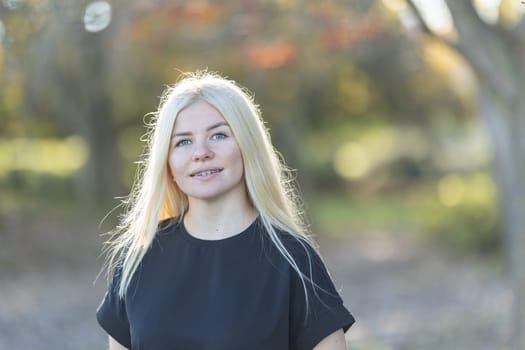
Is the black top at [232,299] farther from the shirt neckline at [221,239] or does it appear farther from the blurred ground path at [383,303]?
the blurred ground path at [383,303]

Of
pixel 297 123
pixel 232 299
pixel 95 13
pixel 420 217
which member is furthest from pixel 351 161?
pixel 232 299

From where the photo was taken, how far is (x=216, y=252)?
8.34 feet

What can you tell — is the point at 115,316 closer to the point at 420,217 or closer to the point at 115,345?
the point at 115,345

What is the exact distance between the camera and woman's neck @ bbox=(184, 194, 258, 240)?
8.52 ft

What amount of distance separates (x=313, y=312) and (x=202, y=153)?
22.3 inches

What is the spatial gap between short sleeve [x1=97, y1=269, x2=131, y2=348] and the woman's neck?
0.99 ft

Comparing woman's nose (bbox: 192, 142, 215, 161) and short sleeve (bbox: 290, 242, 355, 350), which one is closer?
short sleeve (bbox: 290, 242, 355, 350)

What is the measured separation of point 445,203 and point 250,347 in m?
12.6

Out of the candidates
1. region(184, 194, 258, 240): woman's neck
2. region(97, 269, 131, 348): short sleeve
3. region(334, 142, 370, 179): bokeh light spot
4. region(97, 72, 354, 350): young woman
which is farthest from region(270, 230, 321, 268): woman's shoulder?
region(334, 142, 370, 179): bokeh light spot

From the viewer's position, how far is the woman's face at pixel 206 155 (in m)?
2.57

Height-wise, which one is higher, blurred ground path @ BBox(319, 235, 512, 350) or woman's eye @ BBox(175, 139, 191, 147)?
woman's eye @ BBox(175, 139, 191, 147)

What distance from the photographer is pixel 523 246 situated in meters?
5.56

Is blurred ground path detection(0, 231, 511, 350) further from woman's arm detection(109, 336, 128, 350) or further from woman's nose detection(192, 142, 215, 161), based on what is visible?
woman's nose detection(192, 142, 215, 161)

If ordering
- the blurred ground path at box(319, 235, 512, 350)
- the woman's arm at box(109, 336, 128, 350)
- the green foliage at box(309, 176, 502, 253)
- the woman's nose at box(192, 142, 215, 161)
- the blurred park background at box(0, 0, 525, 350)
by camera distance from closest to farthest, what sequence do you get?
1. the woman's nose at box(192, 142, 215, 161)
2. the woman's arm at box(109, 336, 128, 350)
3. the blurred park background at box(0, 0, 525, 350)
4. the blurred ground path at box(319, 235, 512, 350)
5. the green foliage at box(309, 176, 502, 253)
